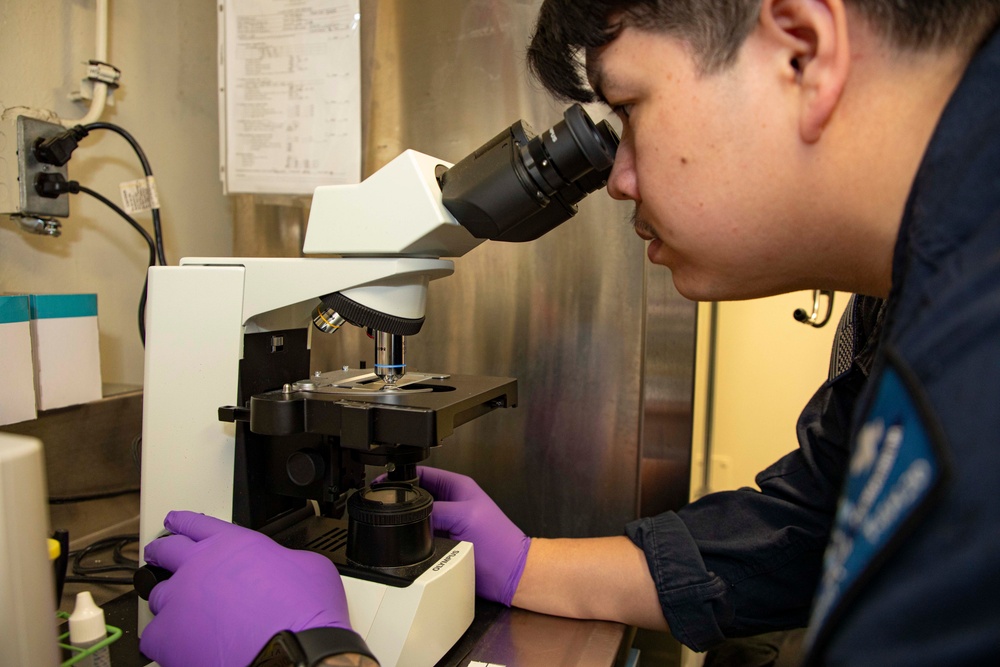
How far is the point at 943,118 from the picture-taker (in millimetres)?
430

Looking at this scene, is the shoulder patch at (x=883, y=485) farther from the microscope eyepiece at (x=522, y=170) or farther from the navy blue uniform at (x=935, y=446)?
the microscope eyepiece at (x=522, y=170)

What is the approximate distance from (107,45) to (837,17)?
120cm

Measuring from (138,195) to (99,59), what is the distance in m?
0.23

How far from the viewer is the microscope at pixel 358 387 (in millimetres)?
637

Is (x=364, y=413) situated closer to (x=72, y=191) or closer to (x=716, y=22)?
(x=716, y=22)

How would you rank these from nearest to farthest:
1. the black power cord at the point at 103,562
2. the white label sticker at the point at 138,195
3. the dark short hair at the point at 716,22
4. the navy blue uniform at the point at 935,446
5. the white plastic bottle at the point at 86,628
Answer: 1. the navy blue uniform at the point at 935,446
2. the dark short hair at the point at 716,22
3. the white plastic bottle at the point at 86,628
4. the black power cord at the point at 103,562
5. the white label sticker at the point at 138,195

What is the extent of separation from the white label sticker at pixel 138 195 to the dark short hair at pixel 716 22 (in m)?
0.84

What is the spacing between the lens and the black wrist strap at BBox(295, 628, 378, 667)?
1.69 ft

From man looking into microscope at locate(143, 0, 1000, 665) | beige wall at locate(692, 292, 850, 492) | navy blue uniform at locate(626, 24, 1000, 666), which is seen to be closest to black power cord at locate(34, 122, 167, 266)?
man looking into microscope at locate(143, 0, 1000, 665)

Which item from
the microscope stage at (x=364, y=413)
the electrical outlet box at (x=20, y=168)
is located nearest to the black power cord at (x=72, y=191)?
the electrical outlet box at (x=20, y=168)

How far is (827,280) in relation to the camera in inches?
24.3

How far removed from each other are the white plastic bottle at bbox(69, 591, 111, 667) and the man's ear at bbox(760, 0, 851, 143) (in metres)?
0.76

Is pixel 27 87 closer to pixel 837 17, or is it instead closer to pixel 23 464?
pixel 23 464

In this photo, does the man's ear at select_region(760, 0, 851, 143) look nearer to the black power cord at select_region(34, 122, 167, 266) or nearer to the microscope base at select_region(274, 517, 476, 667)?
the microscope base at select_region(274, 517, 476, 667)
